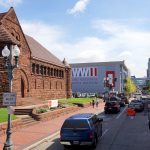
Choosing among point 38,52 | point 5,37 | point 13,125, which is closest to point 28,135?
point 13,125

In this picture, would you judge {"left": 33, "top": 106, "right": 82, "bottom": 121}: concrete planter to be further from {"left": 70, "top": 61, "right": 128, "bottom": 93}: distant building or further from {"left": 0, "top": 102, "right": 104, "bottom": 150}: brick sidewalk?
{"left": 70, "top": 61, "right": 128, "bottom": 93}: distant building

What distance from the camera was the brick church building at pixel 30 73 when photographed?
4128cm

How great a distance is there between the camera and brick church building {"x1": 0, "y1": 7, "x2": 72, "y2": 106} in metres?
41.3

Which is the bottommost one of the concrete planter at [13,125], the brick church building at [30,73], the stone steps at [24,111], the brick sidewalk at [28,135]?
the brick sidewalk at [28,135]

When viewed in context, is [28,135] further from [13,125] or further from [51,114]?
[51,114]

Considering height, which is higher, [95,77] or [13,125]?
[95,77]

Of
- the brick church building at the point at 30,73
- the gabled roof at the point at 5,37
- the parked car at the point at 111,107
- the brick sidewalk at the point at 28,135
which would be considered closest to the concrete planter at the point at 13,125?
the brick sidewalk at the point at 28,135

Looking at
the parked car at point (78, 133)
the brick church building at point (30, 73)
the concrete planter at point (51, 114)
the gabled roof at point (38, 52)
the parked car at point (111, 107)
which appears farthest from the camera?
the gabled roof at point (38, 52)

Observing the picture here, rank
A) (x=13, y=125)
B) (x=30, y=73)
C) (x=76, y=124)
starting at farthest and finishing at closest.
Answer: (x=30, y=73), (x=13, y=125), (x=76, y=124)

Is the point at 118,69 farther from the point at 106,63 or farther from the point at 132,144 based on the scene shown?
the point at 132,144

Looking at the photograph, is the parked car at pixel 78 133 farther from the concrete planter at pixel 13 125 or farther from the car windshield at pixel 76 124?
the concrete planter at pixel 13 125

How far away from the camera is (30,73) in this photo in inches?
2046

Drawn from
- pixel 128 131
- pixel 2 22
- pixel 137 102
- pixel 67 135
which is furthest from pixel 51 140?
pixel 137 102

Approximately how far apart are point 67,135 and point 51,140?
4.34 metres
